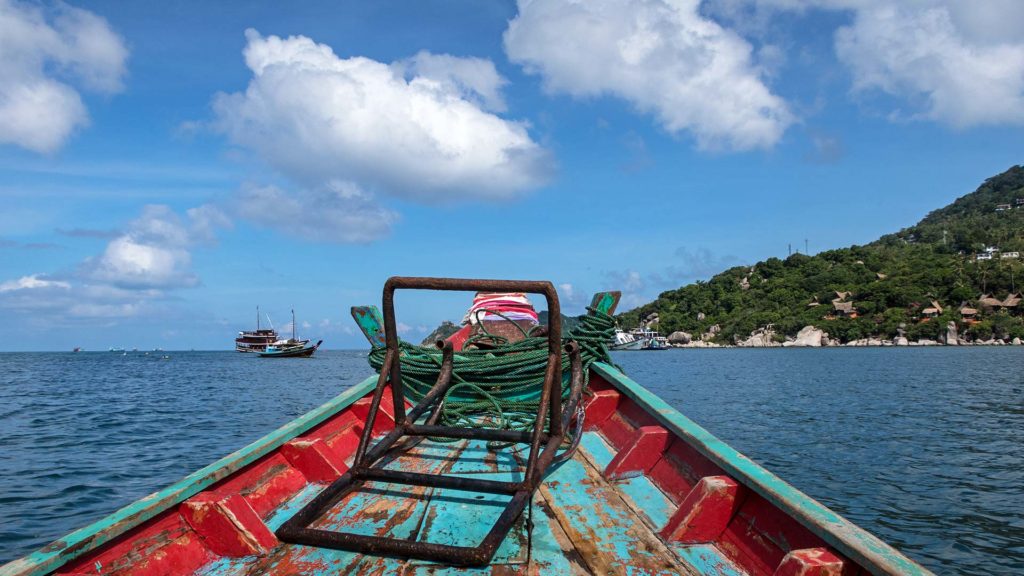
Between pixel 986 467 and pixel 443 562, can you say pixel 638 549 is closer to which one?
pixel 443 562

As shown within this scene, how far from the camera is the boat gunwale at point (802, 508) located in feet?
5.79

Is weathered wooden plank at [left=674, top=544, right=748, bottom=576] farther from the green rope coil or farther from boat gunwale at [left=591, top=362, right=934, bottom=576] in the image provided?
the green rope coil

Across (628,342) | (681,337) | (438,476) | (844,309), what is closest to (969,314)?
(844,309)

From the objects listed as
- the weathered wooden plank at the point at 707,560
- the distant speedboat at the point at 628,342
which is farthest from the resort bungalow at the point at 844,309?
the weathered wooden plank at the point at 707,560

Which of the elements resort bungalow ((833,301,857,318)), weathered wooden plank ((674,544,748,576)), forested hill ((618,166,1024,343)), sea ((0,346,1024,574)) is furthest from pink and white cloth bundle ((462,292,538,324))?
resort bungalow ((833,301,857,318))

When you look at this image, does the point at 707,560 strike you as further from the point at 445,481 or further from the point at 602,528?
the point at 445,481

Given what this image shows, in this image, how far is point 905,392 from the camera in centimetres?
2467

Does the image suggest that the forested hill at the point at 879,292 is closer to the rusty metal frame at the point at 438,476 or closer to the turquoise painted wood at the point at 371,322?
the turquoise painted wood at the point at 371,322

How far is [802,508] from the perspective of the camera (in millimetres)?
2168

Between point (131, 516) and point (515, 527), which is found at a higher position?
point (131, 516)

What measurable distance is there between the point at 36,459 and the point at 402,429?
503 inches

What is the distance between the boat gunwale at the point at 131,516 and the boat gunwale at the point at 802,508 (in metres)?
2.26

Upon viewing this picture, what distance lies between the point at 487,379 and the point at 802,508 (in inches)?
105

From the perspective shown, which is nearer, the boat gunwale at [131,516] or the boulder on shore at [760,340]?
the boat gunwale at [131,516]
